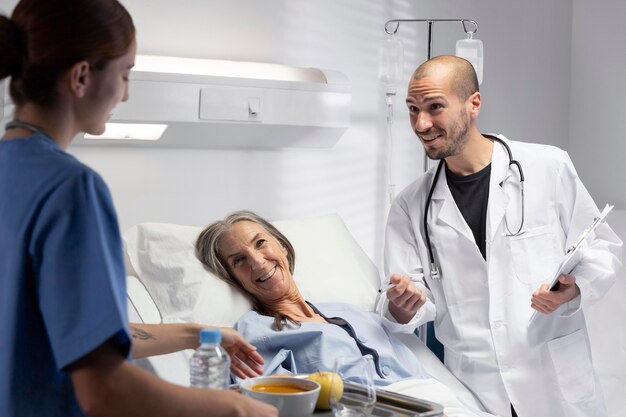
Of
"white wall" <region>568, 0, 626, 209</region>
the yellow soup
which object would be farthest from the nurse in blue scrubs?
"white wall" <region>568, 0, 626, 209</region>

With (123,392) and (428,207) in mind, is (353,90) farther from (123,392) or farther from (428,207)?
(123,392)

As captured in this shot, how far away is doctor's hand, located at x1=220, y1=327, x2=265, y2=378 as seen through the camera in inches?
65.9

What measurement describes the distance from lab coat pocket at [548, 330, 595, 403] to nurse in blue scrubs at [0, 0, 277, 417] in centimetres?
150

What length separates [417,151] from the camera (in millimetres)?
3535

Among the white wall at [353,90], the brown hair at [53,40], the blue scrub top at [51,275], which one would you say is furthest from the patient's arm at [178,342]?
the white wall at [353,90]

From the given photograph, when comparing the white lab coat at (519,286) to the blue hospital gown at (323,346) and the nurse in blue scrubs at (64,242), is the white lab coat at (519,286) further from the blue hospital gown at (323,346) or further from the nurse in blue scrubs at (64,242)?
the nurse in blue scrubs at (64,242)

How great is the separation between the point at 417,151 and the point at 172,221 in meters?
1.16

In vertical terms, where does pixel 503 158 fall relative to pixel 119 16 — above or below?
below

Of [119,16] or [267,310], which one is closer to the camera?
[119,16]

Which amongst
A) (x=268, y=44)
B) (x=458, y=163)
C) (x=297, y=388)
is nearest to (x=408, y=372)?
(x=458, y=163)

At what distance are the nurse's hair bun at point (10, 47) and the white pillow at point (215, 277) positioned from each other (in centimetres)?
130

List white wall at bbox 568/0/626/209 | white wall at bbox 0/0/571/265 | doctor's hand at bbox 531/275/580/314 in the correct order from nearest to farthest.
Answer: doctor's hand at bbox 531/275/580/314 < white wall at bbox 0/0/571/265 < white wall at bbox 568/0/626/209

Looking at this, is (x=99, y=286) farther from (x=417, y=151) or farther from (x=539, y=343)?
(x=417, y=151)

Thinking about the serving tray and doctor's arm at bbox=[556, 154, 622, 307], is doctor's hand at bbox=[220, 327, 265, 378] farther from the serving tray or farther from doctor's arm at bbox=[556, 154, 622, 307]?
doctor's arm at bbox=[556, 154, 622, 307]
